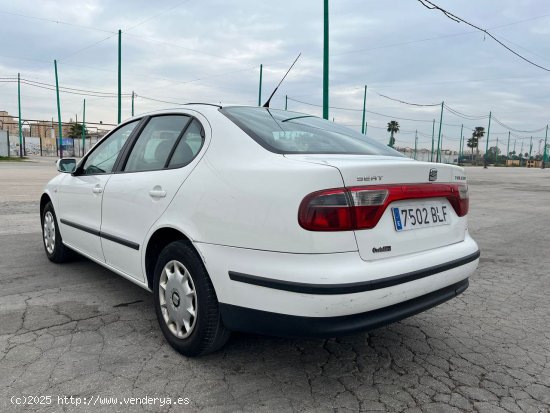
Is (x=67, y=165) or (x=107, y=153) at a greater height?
(x=107, y=153)

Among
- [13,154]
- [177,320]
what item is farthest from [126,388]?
[13,154]

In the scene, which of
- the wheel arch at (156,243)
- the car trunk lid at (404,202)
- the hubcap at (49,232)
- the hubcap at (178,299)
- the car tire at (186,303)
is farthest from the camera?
the hubcap at (49,232)

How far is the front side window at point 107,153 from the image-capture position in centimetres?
370

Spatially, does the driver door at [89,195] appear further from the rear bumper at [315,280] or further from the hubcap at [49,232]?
the rear bumper at [315,280]

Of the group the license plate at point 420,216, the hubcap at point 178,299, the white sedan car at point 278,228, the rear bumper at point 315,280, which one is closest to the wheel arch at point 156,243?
the white sedan car at point 278,228

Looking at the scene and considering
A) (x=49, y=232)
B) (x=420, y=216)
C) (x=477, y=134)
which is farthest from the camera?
(x=477, y=134)

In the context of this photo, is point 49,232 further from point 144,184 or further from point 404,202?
point 404,202

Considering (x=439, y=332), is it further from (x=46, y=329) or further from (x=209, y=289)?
(x=46, y=329)

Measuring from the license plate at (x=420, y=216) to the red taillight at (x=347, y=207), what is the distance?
9 cm

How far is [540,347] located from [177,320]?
244 centimetres

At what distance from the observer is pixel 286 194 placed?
85.4 inches

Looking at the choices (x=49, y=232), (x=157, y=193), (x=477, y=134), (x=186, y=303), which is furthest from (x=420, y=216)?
(x=477, y=134)

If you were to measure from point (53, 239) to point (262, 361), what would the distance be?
120 inches

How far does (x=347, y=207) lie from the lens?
7.02ft
